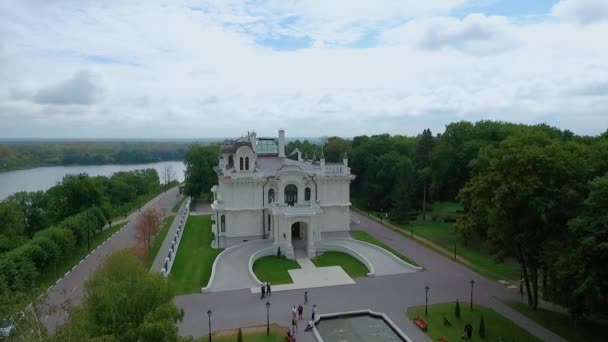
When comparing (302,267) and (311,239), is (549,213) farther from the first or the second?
(311,239)

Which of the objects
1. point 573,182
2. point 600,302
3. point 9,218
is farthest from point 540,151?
point 9,218

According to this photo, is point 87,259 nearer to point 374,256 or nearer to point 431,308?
point 374,256

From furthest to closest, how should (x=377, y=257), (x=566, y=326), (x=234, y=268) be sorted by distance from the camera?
1. (x=377, y=257)
2. (x=234, y=268)
3. (x=566, y=326)

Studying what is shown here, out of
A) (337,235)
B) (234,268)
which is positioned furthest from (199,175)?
(234,268)

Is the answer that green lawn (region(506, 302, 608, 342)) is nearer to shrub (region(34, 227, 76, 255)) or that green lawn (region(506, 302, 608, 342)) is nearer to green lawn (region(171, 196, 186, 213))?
shrub (region(34, 227, 76, 255))

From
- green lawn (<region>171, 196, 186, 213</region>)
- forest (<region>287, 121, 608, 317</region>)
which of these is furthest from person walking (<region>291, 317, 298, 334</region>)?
green lawn (<region>171, 196, 186, 213</region>)

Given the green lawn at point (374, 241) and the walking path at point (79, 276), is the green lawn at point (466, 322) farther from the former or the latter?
the walking path at point (79, 276)

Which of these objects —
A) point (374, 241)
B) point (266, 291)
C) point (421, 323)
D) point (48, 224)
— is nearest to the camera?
point (421, 323)
